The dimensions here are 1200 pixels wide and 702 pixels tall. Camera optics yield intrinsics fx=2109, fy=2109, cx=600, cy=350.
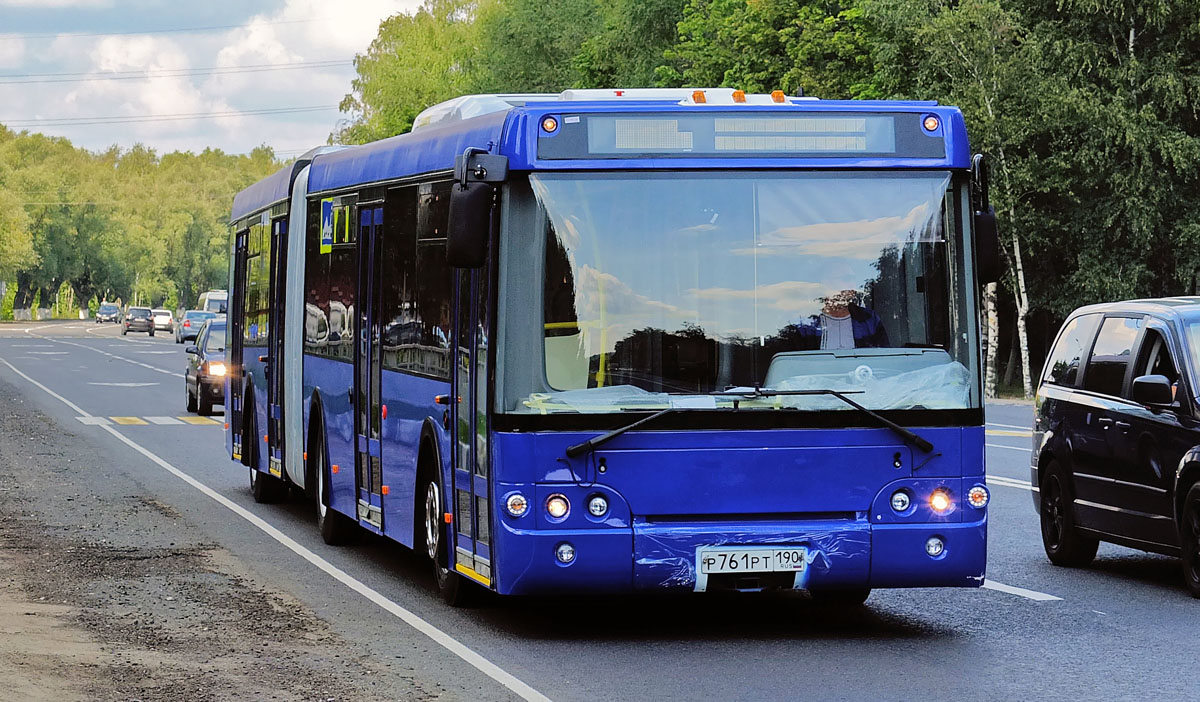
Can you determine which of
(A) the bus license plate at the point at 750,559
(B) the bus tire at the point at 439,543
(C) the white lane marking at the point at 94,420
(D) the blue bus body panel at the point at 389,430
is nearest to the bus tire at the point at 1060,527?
(A) the bus license plate at the point at 750,559

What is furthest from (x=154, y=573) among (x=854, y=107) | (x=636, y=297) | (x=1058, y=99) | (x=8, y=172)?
(x=8, y=172)

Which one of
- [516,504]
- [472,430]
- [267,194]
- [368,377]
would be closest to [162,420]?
[267,194]

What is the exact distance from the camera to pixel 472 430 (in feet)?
33.7

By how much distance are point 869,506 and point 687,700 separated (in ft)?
6.18

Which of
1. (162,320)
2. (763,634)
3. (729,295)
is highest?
(729,295)

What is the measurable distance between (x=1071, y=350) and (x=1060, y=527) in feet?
3.82

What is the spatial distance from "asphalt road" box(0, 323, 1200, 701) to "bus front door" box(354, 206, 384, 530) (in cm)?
49

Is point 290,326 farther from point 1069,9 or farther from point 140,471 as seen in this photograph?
point 1069,9

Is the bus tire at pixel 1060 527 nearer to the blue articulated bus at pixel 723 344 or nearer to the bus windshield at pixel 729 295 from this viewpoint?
the blue articulated bus at pixel 723 344

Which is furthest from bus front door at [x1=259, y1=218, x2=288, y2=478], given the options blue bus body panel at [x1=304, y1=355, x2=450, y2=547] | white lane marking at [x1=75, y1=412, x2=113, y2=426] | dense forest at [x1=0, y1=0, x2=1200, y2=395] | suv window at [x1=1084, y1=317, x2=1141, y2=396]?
dense forest at [x1=0, y1=0, x2=1200, y2=395]

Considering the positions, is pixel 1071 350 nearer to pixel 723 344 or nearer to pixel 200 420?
pixel 723 344

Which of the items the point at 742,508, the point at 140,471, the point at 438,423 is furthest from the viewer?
the point at 140,471

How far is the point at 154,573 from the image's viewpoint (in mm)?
12883

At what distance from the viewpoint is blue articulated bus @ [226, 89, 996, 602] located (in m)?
9.76
